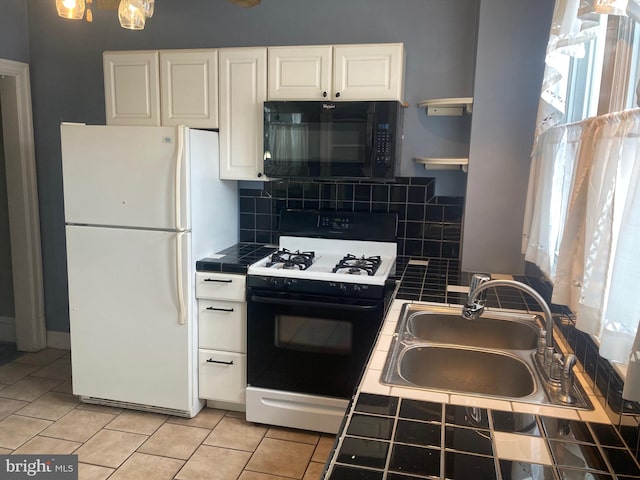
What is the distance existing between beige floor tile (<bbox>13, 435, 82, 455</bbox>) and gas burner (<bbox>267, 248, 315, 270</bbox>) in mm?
1341

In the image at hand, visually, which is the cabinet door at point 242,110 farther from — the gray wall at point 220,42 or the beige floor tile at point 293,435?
the beige floor tile at point 293,435

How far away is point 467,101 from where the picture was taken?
270 centimetres

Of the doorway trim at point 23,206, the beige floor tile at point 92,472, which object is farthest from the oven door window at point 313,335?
the doorway trim at point 23,206

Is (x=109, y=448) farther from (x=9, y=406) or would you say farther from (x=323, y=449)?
(x=323, y=449)

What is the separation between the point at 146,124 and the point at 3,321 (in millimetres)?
2096

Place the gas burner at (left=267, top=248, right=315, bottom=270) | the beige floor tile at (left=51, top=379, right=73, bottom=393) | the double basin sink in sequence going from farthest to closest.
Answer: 1. the beige floor tile at (left=51, top=379, right=73, bottom=393)
2. the gas burner at (left=267, top=248, right=315, bottom=270)
3. the double basin sink

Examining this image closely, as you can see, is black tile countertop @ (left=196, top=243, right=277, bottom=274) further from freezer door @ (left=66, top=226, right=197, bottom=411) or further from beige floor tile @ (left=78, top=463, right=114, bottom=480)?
beige floor tile @ (left=78, top=463, right=114, bottom=480)

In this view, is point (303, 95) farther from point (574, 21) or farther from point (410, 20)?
point (574, 21)

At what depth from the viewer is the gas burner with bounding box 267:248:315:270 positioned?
2830mm

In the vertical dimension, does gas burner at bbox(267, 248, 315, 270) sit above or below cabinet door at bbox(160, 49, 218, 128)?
below

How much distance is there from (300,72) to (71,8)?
140 centimetres

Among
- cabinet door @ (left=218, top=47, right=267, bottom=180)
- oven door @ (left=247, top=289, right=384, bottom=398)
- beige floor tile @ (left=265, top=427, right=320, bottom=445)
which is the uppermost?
cabinet door @ (left=218, top=47, right=267, bottom=180)

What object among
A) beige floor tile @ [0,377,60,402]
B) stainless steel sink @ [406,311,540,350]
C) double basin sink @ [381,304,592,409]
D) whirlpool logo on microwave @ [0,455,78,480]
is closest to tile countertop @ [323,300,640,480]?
double basin sink @ [381,304,592,409]

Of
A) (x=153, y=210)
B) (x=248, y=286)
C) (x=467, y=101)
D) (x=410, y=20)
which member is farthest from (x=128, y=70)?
(x=467, y=101)
